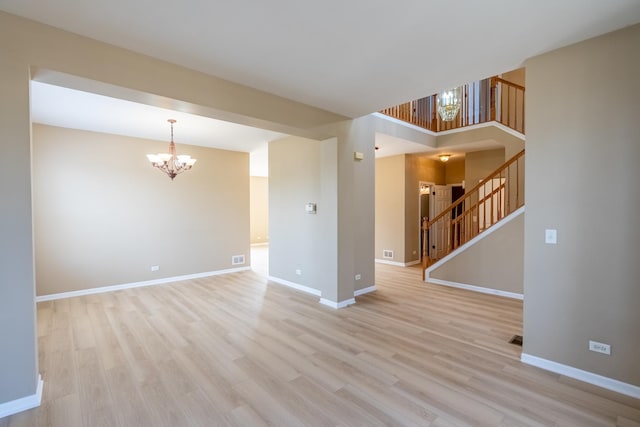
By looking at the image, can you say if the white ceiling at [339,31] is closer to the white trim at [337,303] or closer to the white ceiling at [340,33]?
the white ceiling at [340,33]

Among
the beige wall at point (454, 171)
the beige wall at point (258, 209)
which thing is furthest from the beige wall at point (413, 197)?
the beige wall at point (258, 209)

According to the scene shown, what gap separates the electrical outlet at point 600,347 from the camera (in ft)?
7.78

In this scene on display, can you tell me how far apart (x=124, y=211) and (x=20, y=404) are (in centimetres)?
398

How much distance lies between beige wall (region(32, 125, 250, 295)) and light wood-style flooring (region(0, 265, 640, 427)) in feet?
2.98

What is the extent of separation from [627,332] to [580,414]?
795 mm

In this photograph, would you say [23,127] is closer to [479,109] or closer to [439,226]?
[479,109]

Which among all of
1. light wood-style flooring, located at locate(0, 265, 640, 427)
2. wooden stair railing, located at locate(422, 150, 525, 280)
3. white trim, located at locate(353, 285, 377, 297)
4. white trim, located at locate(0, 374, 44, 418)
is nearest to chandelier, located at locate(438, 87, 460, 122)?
wooden stair railing, located at locate(422, 150, 525, 280)

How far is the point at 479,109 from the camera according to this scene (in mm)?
6406

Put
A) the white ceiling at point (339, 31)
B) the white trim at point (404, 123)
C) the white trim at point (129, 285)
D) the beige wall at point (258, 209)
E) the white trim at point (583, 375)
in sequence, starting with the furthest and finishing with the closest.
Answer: the beige wall at point (258, 209), the white trim at point (404, 123), the white trim at point (129, 285), the white trim at point (583, 375), the white ceiling at point (339, 31)

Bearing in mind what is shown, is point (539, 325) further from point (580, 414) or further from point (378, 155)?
point (378, 155)

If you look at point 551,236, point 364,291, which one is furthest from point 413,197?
point 551,236

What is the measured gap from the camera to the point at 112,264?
5.38 m

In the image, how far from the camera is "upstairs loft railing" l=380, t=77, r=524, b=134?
607cm

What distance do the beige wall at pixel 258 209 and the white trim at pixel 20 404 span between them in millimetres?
9619
